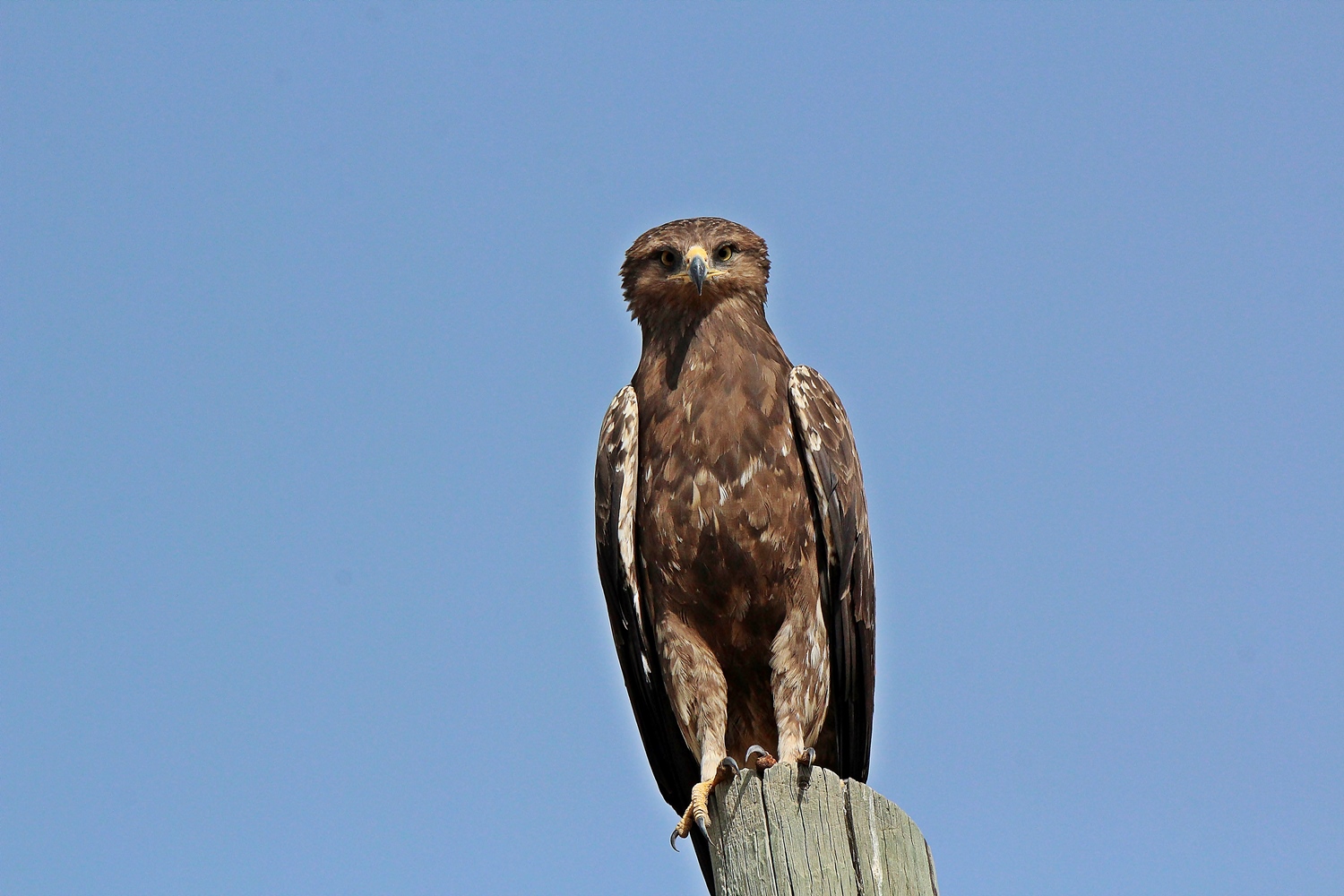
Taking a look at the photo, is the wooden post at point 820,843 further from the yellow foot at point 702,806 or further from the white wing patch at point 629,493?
the white wing patch at point 629,493

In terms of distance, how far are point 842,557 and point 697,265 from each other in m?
1.51

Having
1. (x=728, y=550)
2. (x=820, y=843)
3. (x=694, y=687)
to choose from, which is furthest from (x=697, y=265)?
(x=820, y=843)

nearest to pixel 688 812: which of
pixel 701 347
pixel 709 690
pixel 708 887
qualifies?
pixel 708 887

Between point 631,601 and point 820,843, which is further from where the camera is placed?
point 631,601

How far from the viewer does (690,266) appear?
6270 millimetres

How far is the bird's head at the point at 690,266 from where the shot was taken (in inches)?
253

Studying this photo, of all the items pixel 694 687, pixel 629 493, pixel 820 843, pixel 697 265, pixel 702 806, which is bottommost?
pixel 820 843

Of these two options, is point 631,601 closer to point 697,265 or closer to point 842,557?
point 842,557

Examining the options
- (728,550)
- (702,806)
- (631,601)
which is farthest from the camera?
(631,601)

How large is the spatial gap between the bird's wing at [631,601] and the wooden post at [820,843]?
197 centimetres

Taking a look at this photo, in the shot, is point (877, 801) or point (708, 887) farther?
point (708, 887)

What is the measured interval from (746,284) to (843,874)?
3.36 metres

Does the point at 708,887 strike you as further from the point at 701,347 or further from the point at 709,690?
the point at 701,347

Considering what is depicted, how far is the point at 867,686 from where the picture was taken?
20.3ft
